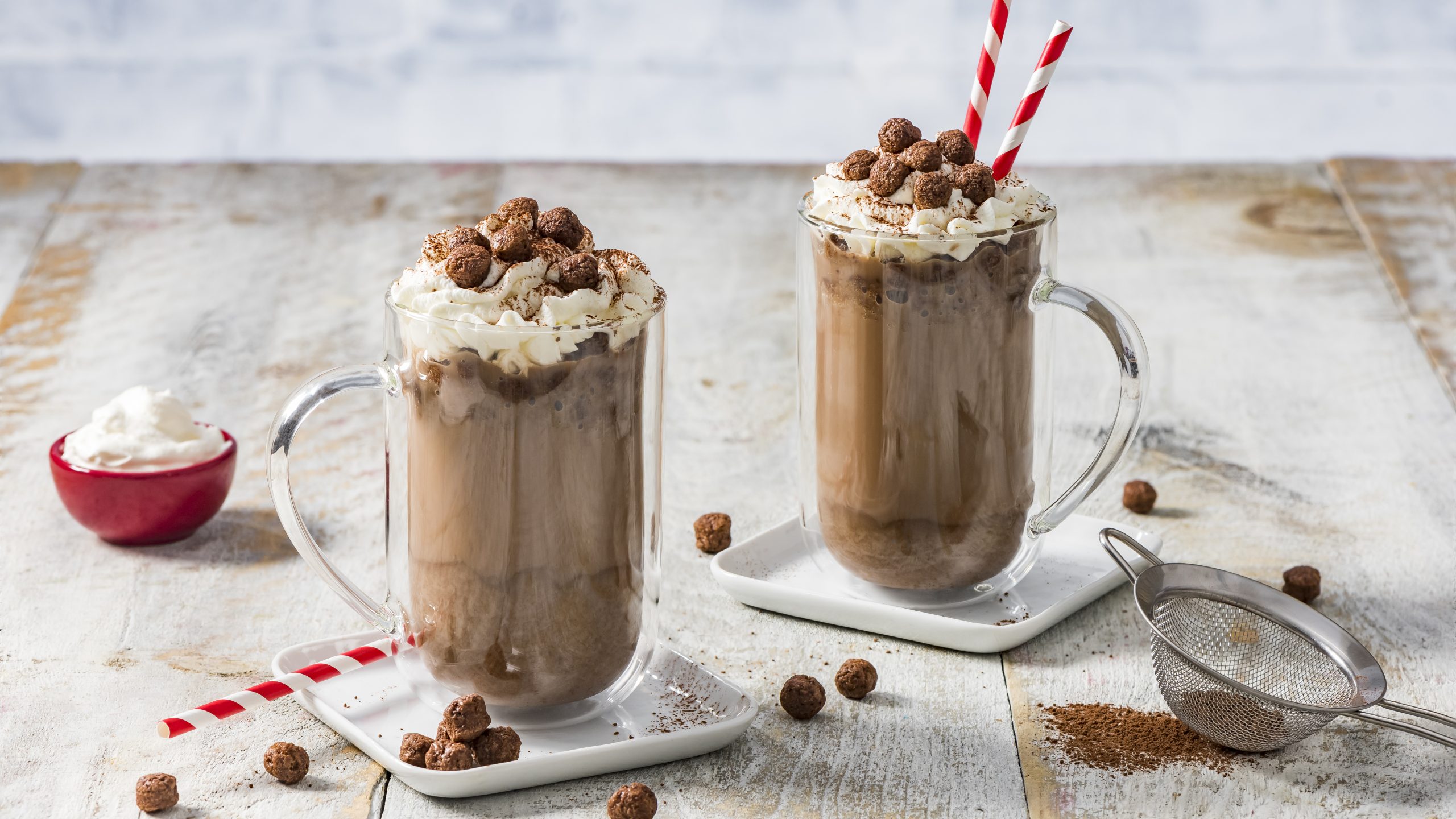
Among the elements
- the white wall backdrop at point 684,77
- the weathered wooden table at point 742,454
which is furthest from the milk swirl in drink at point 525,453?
the white wall backdrop at point 684,77

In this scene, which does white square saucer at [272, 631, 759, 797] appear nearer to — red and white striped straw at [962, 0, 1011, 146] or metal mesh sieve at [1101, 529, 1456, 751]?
metal mesh sieve at [1101, 529, 1456, 751]

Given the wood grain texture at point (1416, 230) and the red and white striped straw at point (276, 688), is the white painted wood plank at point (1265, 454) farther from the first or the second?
the red and white striped straw at point (276, 688)

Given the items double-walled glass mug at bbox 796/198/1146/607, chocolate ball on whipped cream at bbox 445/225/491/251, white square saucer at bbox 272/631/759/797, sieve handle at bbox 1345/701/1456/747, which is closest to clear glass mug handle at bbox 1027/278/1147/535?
double-walled glass mug at bbox 796/198/1146/607

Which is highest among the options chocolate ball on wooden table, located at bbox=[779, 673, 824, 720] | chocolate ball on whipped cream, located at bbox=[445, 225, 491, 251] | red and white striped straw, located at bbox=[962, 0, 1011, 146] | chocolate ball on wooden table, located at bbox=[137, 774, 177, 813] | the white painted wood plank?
red and white striped straw, located at bbox=[962, 0, 1011, 146]

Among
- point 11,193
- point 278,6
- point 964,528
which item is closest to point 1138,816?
point 964,528

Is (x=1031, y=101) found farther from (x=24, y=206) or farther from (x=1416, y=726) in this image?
(x=24, y=206)

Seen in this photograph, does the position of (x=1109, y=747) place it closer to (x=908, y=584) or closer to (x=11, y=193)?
(x=908, y=584)
